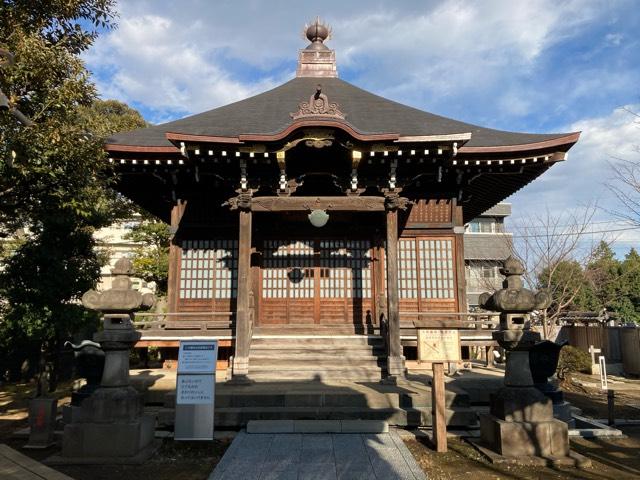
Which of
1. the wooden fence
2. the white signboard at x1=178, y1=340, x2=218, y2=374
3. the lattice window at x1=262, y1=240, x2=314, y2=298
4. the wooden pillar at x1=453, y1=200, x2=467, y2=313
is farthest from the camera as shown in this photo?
the wooden fence

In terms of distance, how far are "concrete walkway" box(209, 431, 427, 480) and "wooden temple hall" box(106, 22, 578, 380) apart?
2.82 metres

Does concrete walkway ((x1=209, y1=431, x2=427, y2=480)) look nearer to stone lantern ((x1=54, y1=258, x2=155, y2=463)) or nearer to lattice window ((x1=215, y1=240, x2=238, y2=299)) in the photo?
stone lantern ((x1=54, y1=258, x2=155, y2=463))

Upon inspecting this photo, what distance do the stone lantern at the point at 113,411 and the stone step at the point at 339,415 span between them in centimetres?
115

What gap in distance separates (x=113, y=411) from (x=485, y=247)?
103 ft

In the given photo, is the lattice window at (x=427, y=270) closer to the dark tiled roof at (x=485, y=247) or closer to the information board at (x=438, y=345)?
the information board at (x=438, y=345)

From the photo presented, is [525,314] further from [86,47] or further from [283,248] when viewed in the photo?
[86,47]

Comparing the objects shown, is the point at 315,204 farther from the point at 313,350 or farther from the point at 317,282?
the point at 313,350

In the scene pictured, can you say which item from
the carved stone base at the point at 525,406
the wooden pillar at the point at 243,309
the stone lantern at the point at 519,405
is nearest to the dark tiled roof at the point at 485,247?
the wooden pillar at the point at 243,309

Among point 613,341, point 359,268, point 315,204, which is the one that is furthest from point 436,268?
point 613,341

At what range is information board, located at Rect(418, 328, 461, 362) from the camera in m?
7.84

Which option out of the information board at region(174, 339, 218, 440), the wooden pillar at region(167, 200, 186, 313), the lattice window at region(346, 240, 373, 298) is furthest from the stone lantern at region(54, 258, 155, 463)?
the lattice window at region(346, 240, 373, 298)

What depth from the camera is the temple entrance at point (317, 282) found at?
485 inches

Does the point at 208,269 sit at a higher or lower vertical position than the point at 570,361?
higher

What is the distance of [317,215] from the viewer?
33.7 ft
